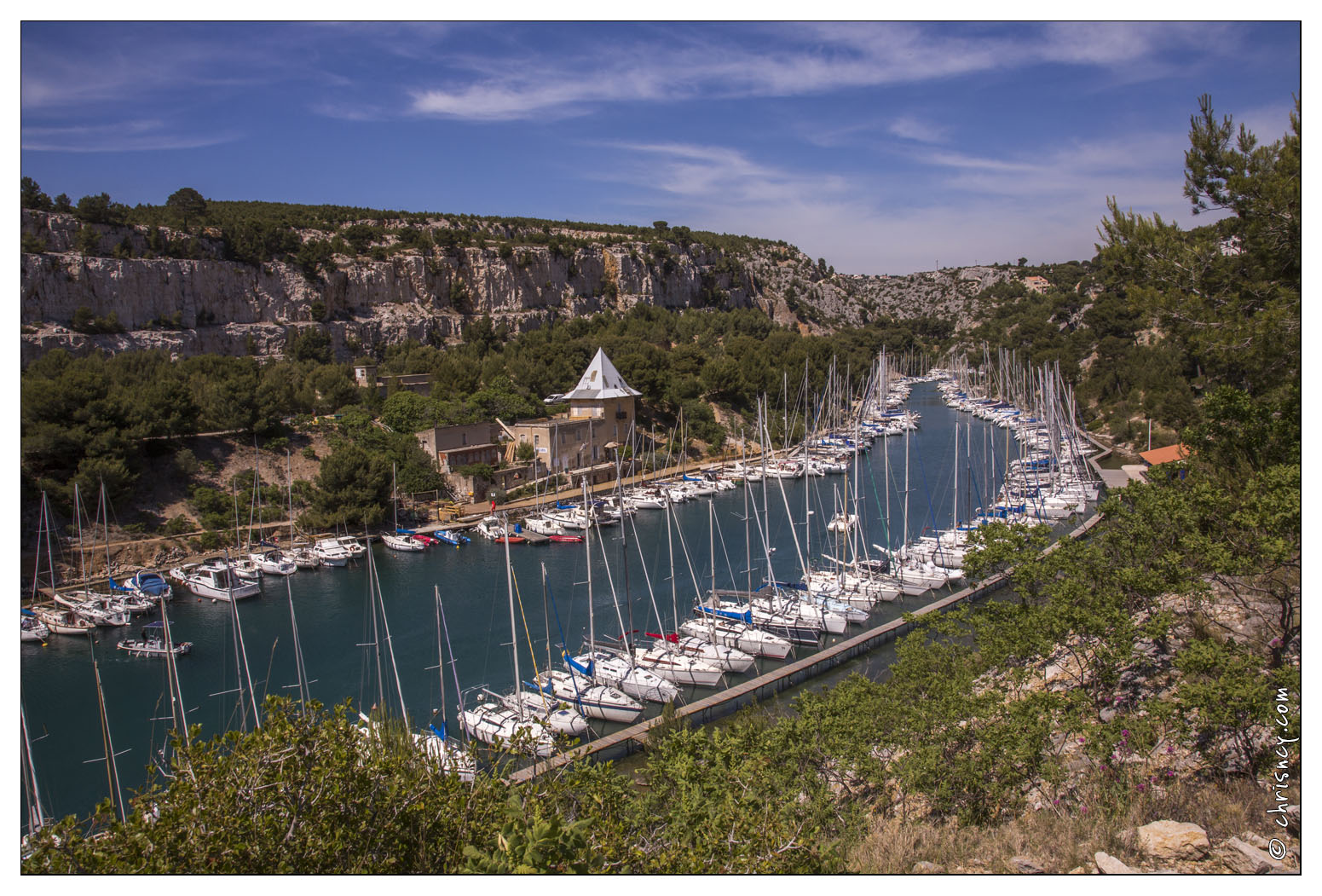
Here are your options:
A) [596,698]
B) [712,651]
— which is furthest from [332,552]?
[712,651]

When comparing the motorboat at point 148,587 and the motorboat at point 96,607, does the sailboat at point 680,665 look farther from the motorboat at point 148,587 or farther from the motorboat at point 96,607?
the motorboat at point 148,587

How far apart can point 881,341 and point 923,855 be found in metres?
74.0

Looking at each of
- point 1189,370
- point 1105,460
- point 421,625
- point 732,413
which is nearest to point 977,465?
point 1105,460

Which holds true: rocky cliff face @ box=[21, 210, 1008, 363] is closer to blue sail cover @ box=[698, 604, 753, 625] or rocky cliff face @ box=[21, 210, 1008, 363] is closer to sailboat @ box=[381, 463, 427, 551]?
sailboat @ box=[381, 463, 427, 551]

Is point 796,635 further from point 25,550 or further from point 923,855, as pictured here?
point 25,550

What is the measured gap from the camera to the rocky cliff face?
40.8m

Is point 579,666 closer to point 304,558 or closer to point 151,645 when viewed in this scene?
point 151,645

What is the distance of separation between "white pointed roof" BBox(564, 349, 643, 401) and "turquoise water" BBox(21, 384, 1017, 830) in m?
9.16

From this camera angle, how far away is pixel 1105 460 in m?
34.3

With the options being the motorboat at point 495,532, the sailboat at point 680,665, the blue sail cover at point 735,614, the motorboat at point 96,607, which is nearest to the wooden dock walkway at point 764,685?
the sailboat at point 680,665

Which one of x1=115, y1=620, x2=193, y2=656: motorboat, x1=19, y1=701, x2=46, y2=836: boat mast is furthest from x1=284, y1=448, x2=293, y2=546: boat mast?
x1=19, y1=701, x2=46, y2=836: boat mast

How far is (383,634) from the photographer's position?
1872cm

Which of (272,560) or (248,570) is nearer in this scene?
(248,570)

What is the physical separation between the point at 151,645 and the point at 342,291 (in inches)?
1641
